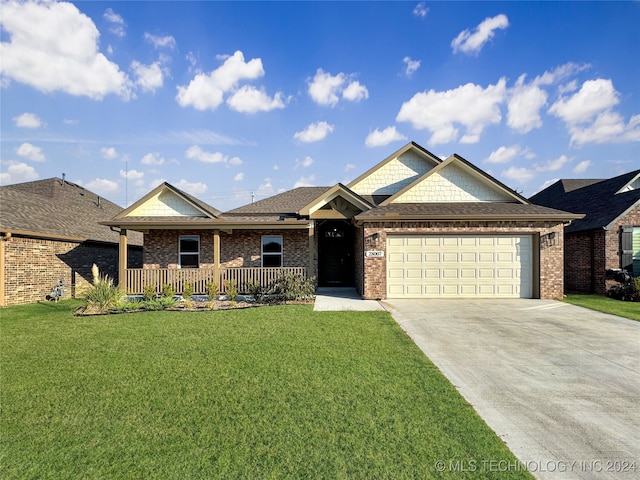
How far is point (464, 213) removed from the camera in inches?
452

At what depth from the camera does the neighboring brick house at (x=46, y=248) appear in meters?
11.2

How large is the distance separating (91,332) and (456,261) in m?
11.3

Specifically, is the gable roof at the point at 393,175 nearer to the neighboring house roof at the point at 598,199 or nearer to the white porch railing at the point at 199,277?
the white porch railing at the point at 199,277

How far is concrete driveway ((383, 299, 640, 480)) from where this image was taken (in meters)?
3.16

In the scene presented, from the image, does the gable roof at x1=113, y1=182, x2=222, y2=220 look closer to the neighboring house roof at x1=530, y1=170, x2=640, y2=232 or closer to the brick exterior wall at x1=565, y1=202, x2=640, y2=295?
the brick exterior wall at x1=565, y1=202, x2=640, y2=295

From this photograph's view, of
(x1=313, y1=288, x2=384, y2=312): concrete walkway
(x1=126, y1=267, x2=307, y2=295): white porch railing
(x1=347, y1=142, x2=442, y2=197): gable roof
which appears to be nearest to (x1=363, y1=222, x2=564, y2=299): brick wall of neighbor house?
(x1=313, y1=288, x2=384, y2=312): concrete walkway

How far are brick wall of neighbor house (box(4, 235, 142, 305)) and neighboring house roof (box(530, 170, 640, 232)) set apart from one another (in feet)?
72.6

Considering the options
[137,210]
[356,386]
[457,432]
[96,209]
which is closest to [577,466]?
[457,432]

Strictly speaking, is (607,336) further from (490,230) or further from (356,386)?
(356,386)

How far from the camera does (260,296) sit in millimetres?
11445

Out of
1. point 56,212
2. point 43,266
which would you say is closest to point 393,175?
point 43,266

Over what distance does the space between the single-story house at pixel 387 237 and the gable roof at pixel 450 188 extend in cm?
4

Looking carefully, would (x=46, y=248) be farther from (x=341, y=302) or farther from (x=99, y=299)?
(x=341, y=302)

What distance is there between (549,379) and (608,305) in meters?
8.64
